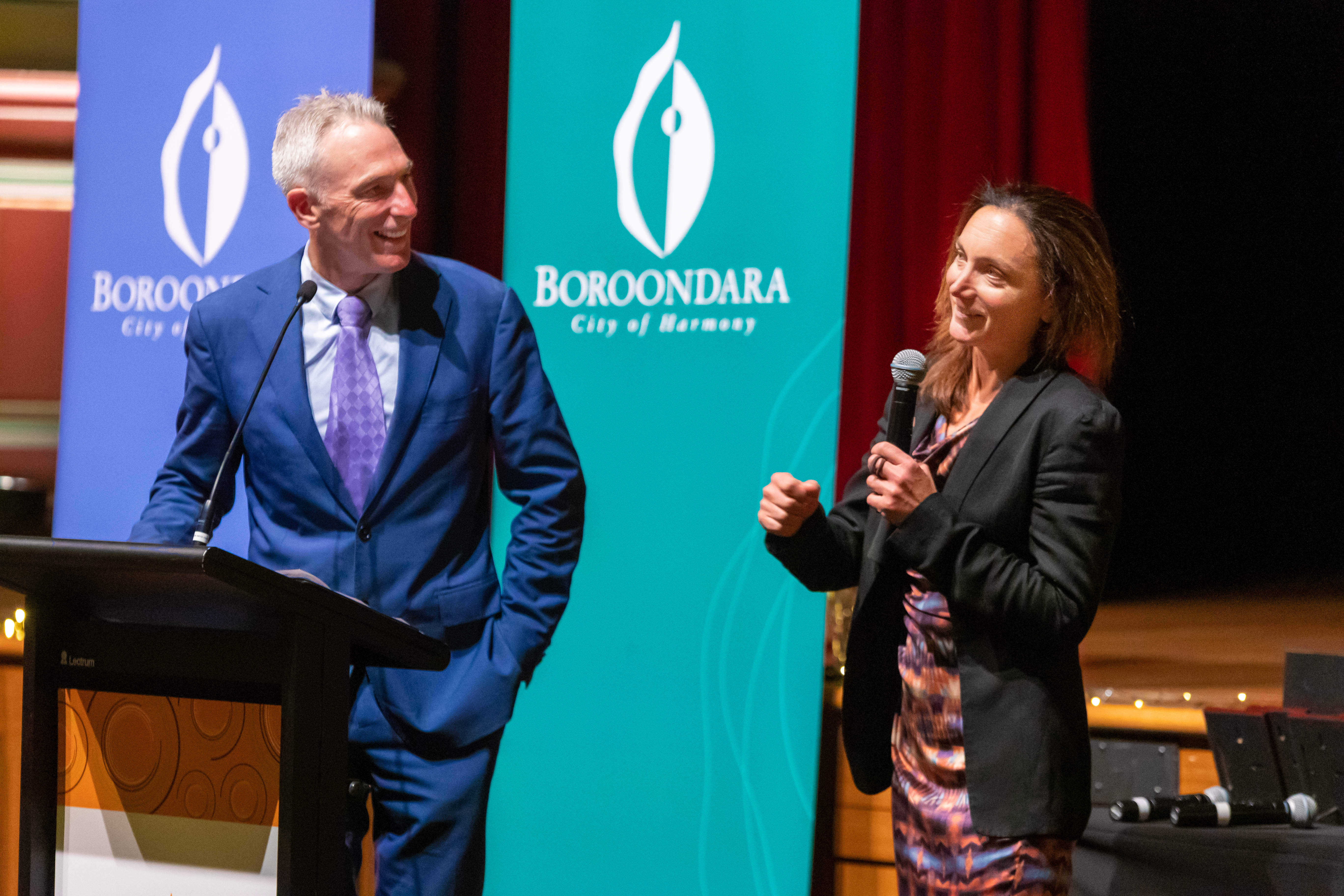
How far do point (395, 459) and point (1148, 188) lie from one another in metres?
2.33

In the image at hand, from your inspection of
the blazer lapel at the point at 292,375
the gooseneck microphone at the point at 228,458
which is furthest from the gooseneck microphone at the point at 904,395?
the blazer lapel at the point at 292,375

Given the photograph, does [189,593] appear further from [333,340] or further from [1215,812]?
[1215,812]

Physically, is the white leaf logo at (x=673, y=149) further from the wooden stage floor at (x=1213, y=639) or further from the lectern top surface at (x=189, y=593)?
the wooden stage floor at (x=1213, y=639)

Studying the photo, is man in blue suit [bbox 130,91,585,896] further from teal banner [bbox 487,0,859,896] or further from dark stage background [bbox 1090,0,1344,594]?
dark stage background [bbox 1090,0,1344,594]

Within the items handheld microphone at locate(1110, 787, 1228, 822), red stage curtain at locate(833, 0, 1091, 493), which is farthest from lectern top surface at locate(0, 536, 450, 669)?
red stage curtain at locate(833, 0, 1091, 493)

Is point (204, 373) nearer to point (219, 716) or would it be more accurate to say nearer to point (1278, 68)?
point (219, 716)

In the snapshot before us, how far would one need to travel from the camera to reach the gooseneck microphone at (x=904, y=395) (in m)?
1.84

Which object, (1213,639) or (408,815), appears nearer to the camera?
(408,815)

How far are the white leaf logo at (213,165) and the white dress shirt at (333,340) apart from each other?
70cm

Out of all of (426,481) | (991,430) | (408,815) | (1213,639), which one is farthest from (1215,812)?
(1213,639)

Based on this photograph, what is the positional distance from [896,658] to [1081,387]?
50 cm

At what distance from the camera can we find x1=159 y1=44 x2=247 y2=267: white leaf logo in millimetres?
3035

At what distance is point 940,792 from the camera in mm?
1792

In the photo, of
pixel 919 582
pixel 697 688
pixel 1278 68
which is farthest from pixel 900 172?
pixel 919 582
